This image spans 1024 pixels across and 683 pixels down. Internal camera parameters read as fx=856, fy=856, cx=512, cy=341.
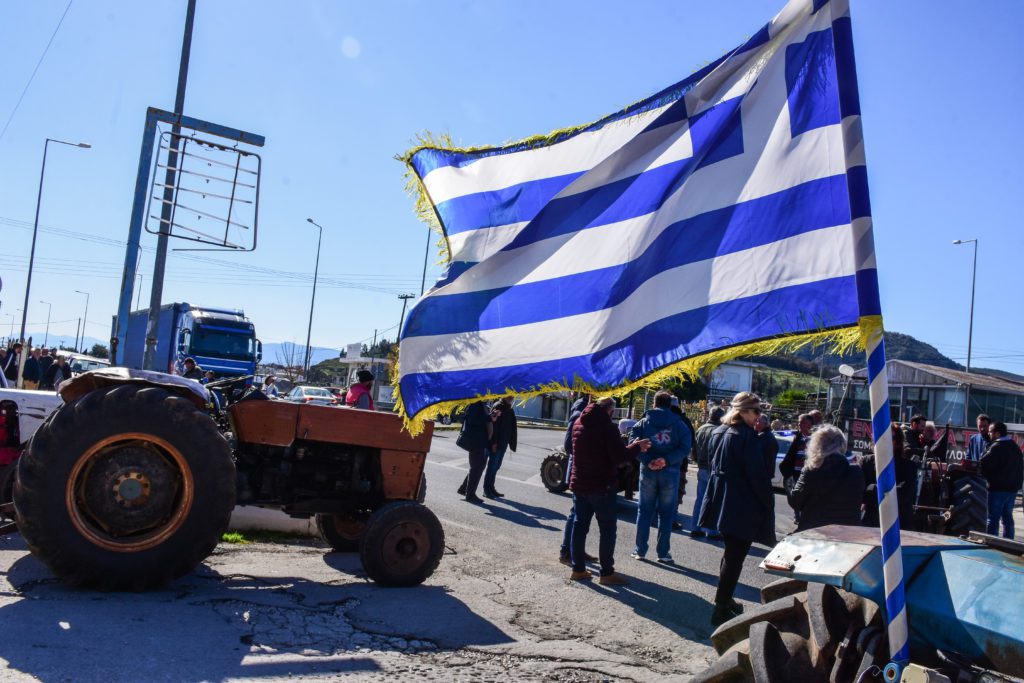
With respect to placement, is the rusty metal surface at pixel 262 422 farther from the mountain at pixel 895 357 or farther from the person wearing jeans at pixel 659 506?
the mountain at pixel 895 357

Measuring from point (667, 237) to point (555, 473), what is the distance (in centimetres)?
1033

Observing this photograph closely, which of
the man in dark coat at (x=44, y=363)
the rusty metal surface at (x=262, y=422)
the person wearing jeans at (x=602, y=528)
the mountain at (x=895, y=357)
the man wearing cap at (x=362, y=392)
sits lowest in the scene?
the person wearing jeans at (x=602, y=528)

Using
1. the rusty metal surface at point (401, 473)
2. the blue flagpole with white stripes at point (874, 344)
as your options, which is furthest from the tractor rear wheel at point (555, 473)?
the blue flagpole with white stripes at point (874, 344)

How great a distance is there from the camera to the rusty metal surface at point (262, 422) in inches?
259

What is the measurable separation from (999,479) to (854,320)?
966cm

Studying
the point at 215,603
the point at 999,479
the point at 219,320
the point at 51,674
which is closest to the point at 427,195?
the point at 215,603

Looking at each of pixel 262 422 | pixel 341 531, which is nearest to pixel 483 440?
pixel 341 531

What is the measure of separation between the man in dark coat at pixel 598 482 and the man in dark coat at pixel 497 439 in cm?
514

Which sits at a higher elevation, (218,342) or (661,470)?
(218,342)

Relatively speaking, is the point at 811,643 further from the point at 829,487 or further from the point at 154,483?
the point at 154,483

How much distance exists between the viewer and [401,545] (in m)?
6.64

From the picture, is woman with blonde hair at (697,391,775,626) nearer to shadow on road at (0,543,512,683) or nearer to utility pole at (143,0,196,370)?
shadow on road at (0,543,512,683)

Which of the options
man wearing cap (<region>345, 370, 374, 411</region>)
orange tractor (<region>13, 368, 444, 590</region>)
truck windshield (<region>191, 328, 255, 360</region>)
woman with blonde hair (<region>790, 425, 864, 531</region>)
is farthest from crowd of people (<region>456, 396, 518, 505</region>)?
truck windshield (<region>191, 328, 255, 360</region>)

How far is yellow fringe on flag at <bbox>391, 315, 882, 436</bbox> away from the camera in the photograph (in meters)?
3.31
